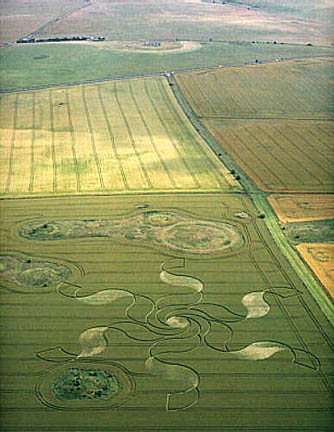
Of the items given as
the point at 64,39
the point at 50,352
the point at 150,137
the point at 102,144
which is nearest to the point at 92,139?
the point at 102,144

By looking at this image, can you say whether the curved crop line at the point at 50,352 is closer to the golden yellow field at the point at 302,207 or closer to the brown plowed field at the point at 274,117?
the golden yellow field at the point at 302,207

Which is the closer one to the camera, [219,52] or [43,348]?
[43,348]

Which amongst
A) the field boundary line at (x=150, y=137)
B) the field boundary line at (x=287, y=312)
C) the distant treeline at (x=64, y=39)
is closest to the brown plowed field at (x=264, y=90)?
the field boundary line at (x=150, y=137)

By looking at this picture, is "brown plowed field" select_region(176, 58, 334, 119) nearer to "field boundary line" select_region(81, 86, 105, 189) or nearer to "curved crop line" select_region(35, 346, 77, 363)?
"field boundary line" select_region(81, 86, 105, 189)

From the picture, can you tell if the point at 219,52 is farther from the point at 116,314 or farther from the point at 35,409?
the point at 35,409

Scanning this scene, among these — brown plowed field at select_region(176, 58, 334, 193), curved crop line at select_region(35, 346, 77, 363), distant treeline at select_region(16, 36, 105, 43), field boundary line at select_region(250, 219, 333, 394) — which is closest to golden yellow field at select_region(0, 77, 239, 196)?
brown plowed field at select_region(176, 58, 334, 193)

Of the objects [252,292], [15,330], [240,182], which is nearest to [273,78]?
[240,182]
